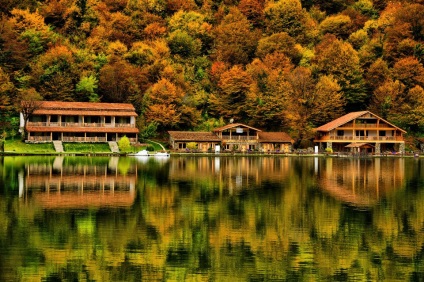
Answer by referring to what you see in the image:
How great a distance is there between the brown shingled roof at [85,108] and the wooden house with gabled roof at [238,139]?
25.5ft

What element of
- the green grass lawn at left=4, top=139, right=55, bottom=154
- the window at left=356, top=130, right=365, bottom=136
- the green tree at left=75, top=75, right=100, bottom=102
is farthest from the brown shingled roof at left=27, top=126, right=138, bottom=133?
the window at left=356, top=130, right=365, bottom=136

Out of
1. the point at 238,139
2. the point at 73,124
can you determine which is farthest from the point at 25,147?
the point at 238,139

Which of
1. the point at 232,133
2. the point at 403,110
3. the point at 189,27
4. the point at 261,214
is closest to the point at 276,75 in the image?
the point at 232,133

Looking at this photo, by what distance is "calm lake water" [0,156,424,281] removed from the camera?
15555 millimetres

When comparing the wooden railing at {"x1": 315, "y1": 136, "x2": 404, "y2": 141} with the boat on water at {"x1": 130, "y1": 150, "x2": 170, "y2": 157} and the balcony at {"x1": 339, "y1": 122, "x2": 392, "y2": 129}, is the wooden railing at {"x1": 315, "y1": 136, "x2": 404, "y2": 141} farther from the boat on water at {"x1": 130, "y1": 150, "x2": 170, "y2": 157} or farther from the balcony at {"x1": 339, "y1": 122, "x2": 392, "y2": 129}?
the boat on water at {"x1": 130, "y1": 150, "x2": 170, "y2": 157}

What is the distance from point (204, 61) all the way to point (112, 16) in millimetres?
Result: 24122

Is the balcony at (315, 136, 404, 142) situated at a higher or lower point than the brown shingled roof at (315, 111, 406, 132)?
lower

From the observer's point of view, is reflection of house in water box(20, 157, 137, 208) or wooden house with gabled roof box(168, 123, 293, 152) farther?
wooden house with gabled roof box(168, 123, 293, 152)

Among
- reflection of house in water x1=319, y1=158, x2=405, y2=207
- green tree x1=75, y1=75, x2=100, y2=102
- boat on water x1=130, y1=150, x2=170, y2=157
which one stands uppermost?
green tree x1=75, y1=75, x2=100, y2=102

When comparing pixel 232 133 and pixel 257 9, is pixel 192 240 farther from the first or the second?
pixel 257 9


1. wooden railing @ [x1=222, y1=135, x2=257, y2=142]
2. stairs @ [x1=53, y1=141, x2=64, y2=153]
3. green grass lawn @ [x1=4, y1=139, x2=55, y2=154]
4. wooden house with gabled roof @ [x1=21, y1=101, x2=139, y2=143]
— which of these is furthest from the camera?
wooden railing @ [x1=222, y1=135, x2=257, y2=142]

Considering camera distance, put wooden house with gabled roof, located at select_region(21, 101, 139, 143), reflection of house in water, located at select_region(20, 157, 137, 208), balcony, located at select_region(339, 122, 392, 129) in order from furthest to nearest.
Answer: balcony, located at select_region(339, 122, 392, 129) < wooden house with gabled roof, located at select_region(21, 101, 139, 143) < reflection of house in water, located at select_region(20, 157, 137, 208)

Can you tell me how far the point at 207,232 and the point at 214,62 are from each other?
301ft

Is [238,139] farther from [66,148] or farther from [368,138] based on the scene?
[66,148]
